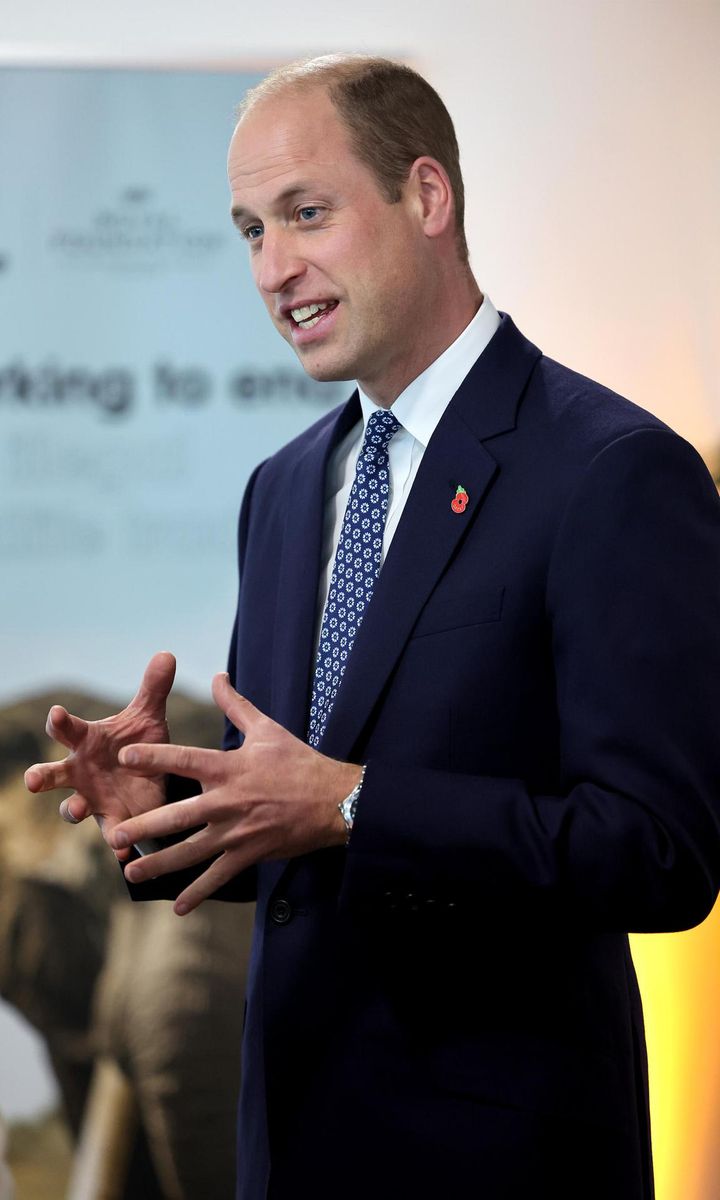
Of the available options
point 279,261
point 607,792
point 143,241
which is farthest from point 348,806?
point 143,241

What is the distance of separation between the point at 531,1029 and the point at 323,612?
0.53m

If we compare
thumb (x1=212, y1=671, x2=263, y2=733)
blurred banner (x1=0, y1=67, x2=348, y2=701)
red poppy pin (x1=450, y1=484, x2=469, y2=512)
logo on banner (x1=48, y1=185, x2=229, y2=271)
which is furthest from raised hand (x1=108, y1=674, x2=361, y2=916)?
logo on banner (x1=48, y1=185, x2=229, y2=271)

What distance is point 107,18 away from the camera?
328 cm

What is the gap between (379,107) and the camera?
5.08 ft

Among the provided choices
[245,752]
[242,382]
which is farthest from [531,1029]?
[242,382]

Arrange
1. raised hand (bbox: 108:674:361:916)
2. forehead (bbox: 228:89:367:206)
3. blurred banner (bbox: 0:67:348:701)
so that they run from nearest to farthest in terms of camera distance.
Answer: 1. raised hand (bbox: 108:674:361:916)
2. forehead (bbox: 228:89:367:206)
3. blurred banner (bbox: 0:67:348:701)

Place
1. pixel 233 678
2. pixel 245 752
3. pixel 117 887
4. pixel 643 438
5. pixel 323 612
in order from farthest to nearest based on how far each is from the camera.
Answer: pixel 117 887 → pixel 233 678 → pixel 323 612 → pixel 643 438 → pixel 245 752

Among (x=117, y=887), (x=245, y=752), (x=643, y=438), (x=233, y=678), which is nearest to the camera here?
(x=245, y=752)

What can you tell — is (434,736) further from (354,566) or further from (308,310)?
(308,310)

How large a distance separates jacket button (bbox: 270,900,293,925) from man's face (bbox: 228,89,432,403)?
611 millimetres

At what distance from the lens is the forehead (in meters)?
1.49

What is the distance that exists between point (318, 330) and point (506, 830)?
25.0 inches

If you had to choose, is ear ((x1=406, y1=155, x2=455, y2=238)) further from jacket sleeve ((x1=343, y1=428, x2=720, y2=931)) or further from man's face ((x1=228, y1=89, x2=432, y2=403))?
jacket sleeve ((x1=343, y1=428, x2=720, y2=931))

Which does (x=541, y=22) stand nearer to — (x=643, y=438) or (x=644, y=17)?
(x=644, y=17)
